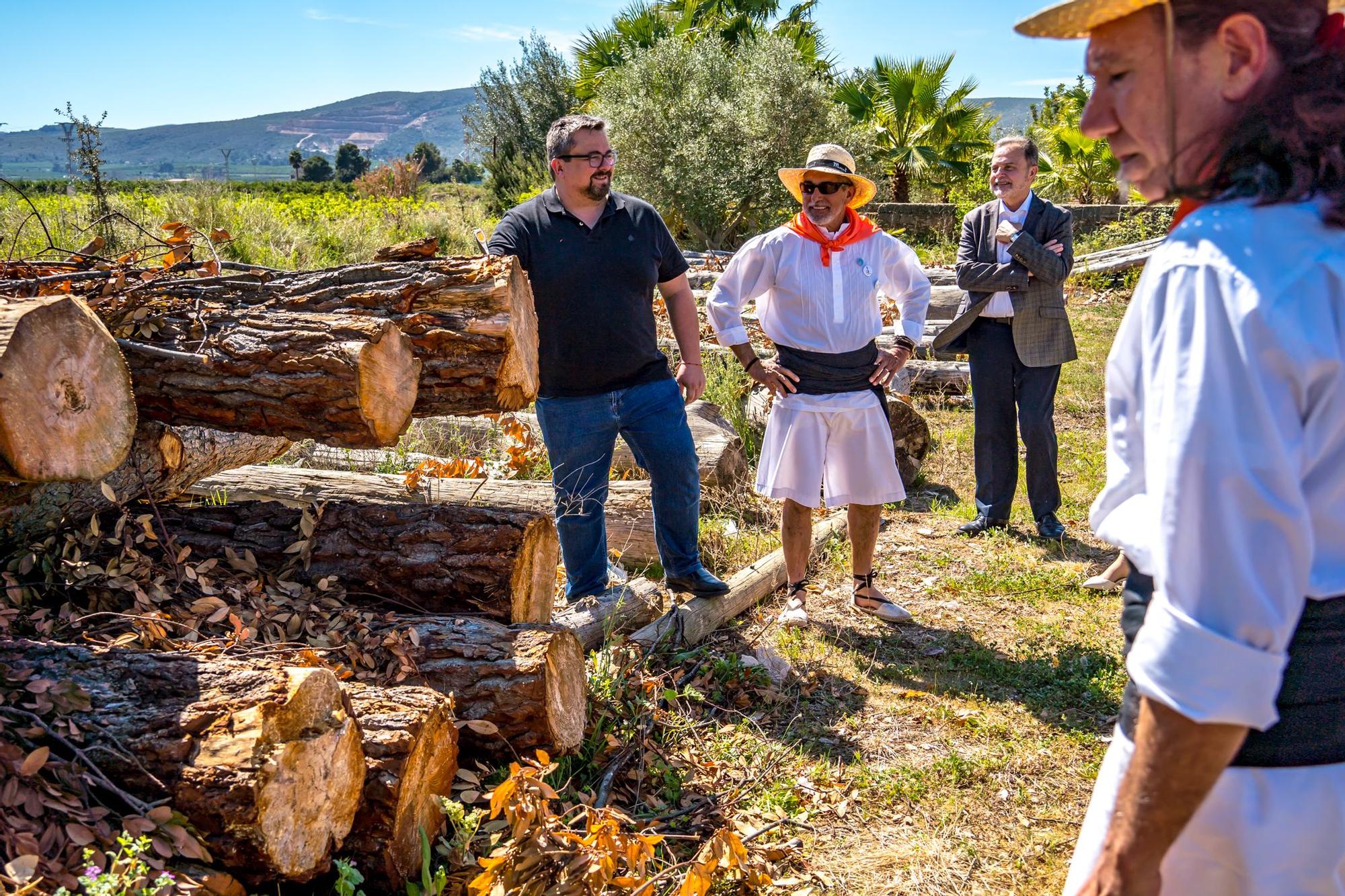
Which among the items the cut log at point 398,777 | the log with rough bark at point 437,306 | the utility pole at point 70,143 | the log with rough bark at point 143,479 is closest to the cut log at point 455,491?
the log with rough bark at point 143,479

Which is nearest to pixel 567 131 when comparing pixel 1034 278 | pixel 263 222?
pixel 1034 278

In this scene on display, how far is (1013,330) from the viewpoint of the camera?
19.3 feet

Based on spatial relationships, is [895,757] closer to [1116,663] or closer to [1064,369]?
[1116,663]

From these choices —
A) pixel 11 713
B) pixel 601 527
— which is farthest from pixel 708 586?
pixel 11 713

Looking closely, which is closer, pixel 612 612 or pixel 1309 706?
pixel 1309 706

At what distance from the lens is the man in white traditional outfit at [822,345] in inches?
182

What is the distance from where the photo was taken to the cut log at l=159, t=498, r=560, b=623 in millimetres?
3455

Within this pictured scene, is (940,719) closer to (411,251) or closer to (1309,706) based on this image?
(411,251)

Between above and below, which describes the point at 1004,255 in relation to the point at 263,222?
below

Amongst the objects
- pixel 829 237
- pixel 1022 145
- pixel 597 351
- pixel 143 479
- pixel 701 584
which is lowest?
pixel 701 584

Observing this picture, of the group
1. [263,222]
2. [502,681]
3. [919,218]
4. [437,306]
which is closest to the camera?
[502,681]

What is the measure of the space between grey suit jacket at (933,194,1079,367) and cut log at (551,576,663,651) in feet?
9.12

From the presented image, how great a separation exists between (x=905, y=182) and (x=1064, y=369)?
1616cm

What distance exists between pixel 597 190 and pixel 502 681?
2343 mm
